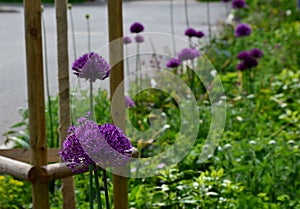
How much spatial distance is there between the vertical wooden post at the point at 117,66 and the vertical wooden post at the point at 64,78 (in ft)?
0.87

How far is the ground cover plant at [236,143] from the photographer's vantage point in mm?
3486

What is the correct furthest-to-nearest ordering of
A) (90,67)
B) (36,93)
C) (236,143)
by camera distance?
(236,143) < (36,93) < (90,67)

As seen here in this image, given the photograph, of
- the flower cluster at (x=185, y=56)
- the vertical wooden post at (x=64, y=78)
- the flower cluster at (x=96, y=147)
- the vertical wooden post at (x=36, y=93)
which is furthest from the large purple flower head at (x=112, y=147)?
the flower cluster at (x=185, y=56)

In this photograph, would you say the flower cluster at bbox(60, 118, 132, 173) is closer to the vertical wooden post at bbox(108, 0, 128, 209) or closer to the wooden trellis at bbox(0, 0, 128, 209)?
the wooden trellis at bbox(0, 0, 128, 209)

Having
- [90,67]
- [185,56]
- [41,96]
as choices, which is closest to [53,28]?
[185,56]

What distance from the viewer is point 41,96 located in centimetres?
256

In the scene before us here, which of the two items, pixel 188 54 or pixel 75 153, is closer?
pixel 75 153

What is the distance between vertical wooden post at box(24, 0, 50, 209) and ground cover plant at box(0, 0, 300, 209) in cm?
20

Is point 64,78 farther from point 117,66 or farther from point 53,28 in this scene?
point 53,28

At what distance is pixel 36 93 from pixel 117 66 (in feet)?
1.15

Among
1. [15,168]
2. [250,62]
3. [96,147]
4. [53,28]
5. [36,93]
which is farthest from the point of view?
[53,28]

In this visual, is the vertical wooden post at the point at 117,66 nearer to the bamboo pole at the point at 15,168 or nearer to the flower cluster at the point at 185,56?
the bamboo pole at the point at 15,168

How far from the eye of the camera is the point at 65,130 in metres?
2.96

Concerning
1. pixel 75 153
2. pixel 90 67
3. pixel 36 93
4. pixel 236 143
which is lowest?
pixel 236 143
